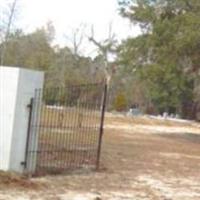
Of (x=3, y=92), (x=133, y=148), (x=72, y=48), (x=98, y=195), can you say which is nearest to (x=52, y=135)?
(x=133, y=148)

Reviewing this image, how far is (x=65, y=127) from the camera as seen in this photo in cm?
1578

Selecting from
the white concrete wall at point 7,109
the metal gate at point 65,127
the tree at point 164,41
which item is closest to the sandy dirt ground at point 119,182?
the metal gate at point 65,127

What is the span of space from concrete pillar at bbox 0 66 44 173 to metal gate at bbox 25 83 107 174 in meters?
0.21

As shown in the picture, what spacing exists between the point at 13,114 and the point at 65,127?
12.3ft

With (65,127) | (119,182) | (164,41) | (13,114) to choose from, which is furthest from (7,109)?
(164,41)

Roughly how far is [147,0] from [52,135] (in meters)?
13.0

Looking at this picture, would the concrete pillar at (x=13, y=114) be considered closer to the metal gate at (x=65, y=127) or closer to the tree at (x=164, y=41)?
the metal gate at (x=65, y=127)

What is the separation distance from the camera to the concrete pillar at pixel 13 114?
12.1 meters

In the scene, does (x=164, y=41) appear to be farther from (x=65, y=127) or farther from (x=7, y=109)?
(x=7, y=109)

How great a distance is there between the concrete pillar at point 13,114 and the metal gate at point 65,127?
0.21 meters

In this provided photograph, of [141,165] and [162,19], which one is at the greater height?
[162,19]

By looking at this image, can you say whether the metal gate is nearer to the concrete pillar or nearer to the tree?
the concrete pillar

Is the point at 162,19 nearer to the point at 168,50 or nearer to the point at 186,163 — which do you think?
the point at 168,50

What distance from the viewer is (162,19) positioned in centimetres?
2994
